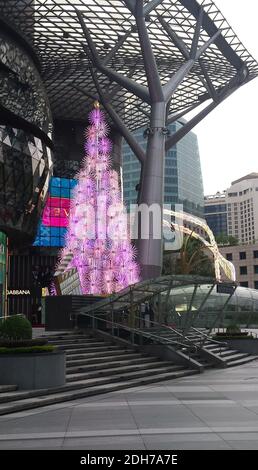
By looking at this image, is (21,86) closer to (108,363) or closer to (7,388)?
(108,363)

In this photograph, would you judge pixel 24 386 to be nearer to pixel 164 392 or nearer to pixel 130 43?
pixel 164 392

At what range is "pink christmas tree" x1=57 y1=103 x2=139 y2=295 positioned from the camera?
3422 centimetres

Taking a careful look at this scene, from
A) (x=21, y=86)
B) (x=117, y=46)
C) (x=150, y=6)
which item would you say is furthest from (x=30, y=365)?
(x=117, y=46)

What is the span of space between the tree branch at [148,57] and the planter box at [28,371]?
106 ft

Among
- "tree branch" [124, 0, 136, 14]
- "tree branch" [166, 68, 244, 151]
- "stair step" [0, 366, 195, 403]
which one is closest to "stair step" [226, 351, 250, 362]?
"stair step" [0, 366, 195, 403]

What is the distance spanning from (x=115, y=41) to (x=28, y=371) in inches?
1668

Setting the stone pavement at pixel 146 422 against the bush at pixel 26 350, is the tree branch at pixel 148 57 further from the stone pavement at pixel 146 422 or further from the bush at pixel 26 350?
the bush at pixel 26 350

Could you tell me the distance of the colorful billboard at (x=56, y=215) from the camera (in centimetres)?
6675

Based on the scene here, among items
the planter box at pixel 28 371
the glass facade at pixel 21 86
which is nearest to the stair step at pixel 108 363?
the planter box at pixel 28 371

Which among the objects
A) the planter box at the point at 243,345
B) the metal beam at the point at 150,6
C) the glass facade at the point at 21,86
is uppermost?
the metal beam at the point at 150,6

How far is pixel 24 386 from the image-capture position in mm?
14133

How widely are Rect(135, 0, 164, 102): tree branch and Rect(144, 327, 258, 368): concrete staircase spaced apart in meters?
22.1
